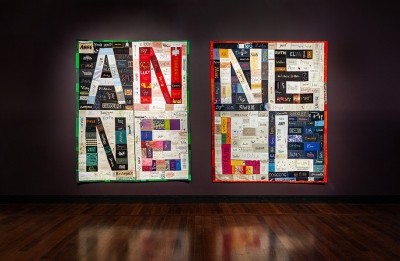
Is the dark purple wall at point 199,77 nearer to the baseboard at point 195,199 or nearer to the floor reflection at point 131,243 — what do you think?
the baseboard at point 195,199

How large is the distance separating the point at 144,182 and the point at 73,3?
8.49 ft

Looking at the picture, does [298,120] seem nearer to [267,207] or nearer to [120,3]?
[267,207]

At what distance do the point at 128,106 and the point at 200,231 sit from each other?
6.77 feet

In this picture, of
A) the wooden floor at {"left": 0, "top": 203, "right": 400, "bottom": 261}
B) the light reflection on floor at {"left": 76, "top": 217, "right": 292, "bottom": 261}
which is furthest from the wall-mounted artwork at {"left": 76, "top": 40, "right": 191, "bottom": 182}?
the light reflection on floor at {"left": 76, "top": 217, "right": 292, "bottom": 261}

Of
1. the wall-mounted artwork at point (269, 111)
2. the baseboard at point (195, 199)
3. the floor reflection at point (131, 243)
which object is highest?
the wall-mounted artwork at point (269, 111)

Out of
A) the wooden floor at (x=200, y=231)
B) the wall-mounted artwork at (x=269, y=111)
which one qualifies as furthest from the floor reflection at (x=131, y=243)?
the wall-mounted artwork at (x=269, y=111)

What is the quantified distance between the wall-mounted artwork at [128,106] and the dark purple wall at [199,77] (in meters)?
0.13

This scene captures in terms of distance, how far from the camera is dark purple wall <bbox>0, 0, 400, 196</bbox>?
4961 mm

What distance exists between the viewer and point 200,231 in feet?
12.1

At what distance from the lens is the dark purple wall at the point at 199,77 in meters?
4.96

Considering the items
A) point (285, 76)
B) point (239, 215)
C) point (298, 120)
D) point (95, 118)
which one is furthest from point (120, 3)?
point (239, 215)

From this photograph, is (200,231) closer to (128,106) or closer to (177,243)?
(177,243)

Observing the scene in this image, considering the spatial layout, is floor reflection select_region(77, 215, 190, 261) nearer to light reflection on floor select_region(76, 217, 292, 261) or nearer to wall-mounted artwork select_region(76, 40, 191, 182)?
light reflection on floor select_region(76, 217, 292, 261)

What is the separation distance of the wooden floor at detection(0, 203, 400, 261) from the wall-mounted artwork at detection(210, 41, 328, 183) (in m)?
0.50
